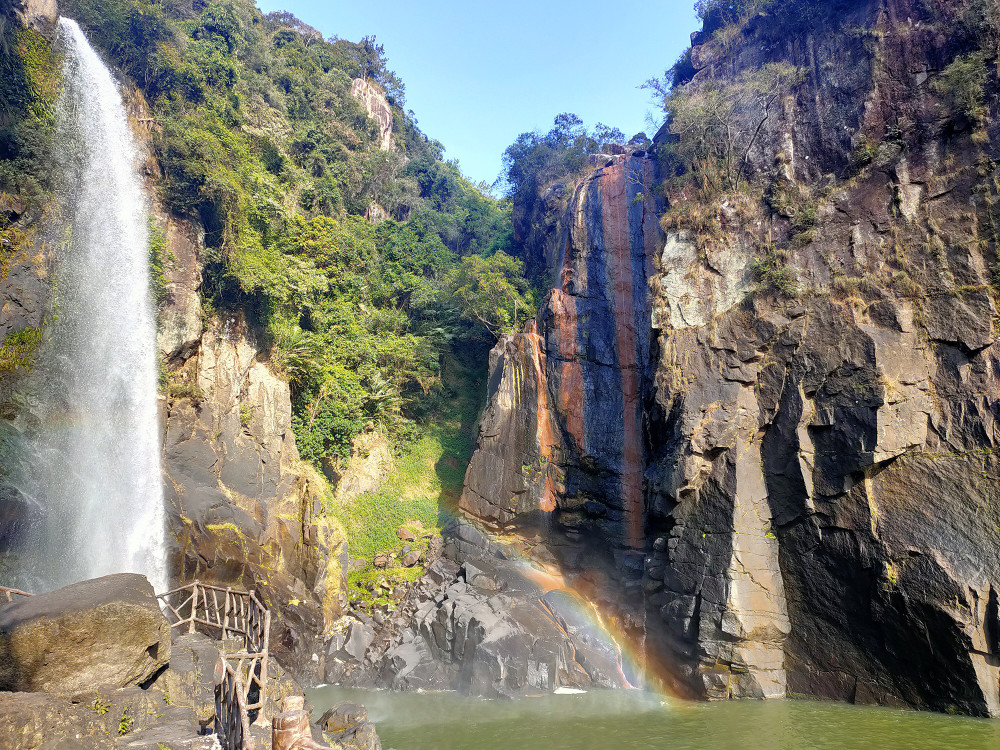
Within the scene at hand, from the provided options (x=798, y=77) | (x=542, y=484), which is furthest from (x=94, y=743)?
(x=798, y=77)

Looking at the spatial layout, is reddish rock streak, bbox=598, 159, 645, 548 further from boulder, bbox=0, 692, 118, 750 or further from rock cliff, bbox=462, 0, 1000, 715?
boulder, bbox=0, 692, 118, 750

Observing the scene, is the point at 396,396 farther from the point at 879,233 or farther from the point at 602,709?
the point at 879,233

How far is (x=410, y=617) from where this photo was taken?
51.3ft

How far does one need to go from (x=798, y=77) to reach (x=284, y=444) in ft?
66.5

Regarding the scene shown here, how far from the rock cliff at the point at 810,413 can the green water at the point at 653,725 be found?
928 mm

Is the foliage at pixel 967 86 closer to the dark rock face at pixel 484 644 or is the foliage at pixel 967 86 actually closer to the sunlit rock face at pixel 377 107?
the dark rock face at pixel 484 644

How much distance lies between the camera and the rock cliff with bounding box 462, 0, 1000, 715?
11.8 meters

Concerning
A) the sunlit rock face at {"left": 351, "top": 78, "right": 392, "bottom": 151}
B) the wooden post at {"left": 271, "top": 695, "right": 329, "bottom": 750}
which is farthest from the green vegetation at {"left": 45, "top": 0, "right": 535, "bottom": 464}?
the wooden post at {"left": 271, "top": 695, "right": 329, "bottom": 750}

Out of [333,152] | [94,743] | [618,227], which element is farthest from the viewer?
[333,152]

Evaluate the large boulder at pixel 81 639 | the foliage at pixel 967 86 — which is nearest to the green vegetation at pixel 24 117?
the large boulder at pixel 81 639

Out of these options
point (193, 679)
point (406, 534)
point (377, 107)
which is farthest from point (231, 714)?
point (377, 107)

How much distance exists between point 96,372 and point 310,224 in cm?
1097

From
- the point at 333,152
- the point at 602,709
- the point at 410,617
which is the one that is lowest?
the point at 602,709

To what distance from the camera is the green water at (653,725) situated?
973 cm
